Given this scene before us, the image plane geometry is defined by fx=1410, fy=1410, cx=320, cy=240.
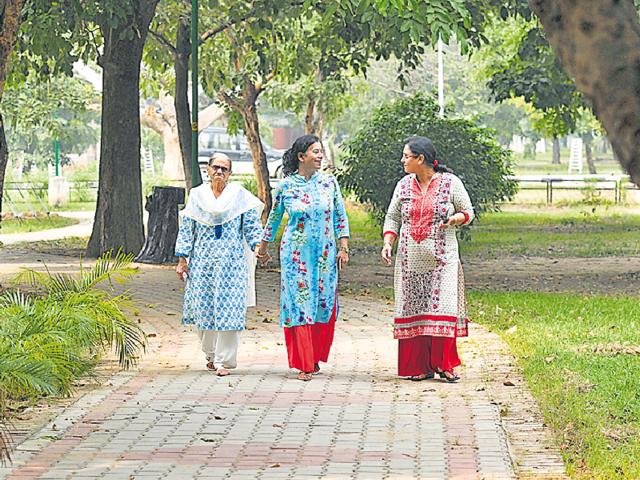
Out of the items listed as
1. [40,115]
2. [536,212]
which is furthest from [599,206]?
[40,115]

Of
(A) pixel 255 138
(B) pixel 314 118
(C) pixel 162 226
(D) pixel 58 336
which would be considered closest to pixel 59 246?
(C) pixel 162 226

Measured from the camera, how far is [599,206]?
3775 cm

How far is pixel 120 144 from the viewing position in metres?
21.1

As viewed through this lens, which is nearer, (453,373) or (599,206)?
(453,373)

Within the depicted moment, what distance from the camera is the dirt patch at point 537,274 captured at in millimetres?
17141

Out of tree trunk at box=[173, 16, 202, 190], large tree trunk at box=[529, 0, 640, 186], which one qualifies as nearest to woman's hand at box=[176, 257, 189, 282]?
large tree trunk at box=[529, 0, 640, 186]

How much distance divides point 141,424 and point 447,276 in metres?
2.60

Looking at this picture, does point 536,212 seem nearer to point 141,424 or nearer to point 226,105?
point 226,105

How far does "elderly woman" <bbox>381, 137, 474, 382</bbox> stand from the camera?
969 cm

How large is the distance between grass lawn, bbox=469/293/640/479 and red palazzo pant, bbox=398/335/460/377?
1.86 ft

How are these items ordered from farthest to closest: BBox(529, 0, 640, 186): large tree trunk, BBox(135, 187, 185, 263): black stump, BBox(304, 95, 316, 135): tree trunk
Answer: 1. BBox(304, 95, 316, 135): tree trunk
2. BBox(135, 187, 185, 263): black stump
3. BBox(529, 0, 640, 186): large tree trunk

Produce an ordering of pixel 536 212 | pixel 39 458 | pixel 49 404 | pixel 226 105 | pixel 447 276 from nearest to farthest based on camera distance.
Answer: pixel 39 458 < pixel 49 404 < pixel 447 276 < pixel 226 105 < pixel 536 212

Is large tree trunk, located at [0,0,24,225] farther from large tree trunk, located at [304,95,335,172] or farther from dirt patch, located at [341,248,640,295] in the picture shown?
large tree trunk, located at [304,95,335,172]

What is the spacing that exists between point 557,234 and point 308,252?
1803cm
